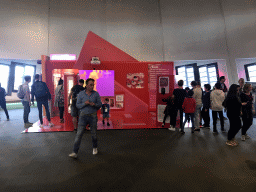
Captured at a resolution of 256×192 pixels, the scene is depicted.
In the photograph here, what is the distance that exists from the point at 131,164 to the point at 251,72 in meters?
8.95

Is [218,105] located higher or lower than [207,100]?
lower

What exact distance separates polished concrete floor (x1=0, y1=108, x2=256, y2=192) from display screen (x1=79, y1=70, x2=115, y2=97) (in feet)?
11.3

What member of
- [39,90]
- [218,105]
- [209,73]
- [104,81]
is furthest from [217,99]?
[209,73]

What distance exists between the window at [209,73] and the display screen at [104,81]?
19.6 feet

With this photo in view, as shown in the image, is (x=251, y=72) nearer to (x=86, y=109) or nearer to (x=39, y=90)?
(x=86, y=109)

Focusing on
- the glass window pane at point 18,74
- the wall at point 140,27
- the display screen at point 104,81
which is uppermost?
the wall at point 140,27

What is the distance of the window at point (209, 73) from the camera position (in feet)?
31.8

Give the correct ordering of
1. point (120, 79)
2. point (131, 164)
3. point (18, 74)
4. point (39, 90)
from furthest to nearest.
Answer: point (18, 74) → point (120, 79) → point (39, 90) → point (131, 164)

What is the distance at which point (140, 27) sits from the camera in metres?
10.9

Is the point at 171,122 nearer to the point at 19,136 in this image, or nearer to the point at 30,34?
the point at 19,136

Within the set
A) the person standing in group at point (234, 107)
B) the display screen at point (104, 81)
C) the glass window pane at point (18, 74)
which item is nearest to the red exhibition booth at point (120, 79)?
the display screen at point (104, 81)

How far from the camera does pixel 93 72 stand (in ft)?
23.5

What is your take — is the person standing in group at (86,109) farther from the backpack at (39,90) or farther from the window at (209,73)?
the window at (209,73)

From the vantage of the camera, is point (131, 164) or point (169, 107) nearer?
point (131, 164)
